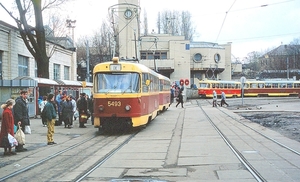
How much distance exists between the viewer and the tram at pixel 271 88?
214 ft

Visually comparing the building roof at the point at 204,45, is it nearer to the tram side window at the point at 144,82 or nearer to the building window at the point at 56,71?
the building window at the point at 56,71

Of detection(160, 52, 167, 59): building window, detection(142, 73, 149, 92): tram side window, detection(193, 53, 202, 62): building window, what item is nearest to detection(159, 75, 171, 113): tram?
detection(142, 73, 149, 92): tram side window

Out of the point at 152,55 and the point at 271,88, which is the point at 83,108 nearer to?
the point at 152,55

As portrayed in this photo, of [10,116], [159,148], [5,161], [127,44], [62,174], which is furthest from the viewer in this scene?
[127,44]

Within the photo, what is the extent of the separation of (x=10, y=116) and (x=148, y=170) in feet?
16.1

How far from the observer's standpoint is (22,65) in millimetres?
31500

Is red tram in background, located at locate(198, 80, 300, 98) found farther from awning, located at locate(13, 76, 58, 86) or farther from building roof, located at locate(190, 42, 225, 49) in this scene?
awning, located at locate(13, 76, 58, 86)

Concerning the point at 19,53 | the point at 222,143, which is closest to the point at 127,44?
the point at 19,53

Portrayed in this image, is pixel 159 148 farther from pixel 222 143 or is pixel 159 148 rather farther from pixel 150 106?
pixel 150 106

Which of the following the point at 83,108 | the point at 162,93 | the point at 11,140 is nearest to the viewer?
the point at 11,140

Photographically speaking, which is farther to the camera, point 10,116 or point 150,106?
point 150,106

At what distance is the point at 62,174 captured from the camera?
29.4 ft

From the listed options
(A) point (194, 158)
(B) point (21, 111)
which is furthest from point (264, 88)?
(A) point (194, 158)

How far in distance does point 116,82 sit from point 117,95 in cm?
60
